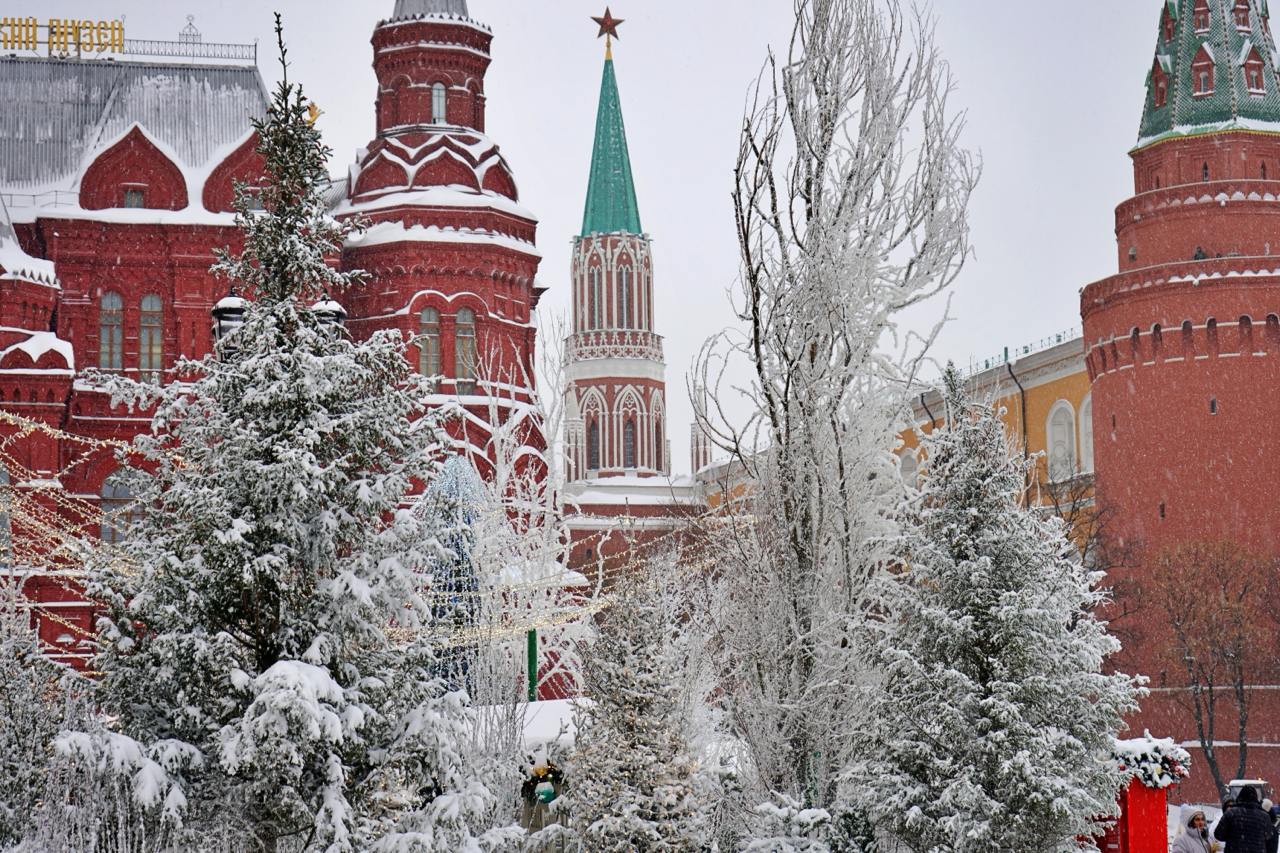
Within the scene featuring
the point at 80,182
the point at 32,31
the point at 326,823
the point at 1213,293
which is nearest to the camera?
the point at 326,823

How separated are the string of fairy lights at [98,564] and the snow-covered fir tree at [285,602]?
565 millimetres

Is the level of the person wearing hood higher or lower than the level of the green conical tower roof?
lower

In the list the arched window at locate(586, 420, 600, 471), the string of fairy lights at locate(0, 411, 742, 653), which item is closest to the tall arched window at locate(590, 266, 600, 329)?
the arched window at locate(586, 420, 600, 471)

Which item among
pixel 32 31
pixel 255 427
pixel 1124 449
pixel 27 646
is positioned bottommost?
pixel 27 646

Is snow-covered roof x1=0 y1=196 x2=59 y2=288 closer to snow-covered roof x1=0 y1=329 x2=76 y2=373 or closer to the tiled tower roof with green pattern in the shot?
snow-covered roof x1=0 y1=329 x2=76 y2=373

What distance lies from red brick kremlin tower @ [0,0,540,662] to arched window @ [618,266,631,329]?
33.4 m

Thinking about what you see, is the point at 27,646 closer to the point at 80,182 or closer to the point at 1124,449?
the point at 80,182

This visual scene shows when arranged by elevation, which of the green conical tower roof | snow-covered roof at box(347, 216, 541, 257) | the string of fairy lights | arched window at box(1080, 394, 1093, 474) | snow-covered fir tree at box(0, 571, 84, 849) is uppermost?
the green conical tower roof

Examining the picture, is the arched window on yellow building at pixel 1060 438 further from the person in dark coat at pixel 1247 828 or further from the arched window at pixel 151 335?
the person in dark coat at pixel 1247 828

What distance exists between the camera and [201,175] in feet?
122

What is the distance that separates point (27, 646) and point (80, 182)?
2484cm

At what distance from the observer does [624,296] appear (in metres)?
74.6

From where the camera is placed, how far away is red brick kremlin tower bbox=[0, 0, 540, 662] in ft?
115

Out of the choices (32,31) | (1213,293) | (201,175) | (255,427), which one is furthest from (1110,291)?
(255,427)
